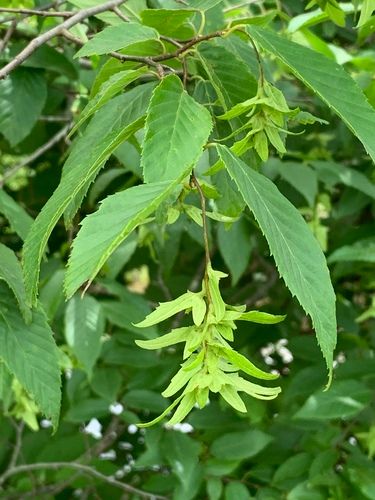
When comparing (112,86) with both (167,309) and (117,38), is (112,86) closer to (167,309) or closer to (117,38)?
(117,38)

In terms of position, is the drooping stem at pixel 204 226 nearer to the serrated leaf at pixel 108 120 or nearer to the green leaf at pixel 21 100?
the serrated leaf at pixel 108 120

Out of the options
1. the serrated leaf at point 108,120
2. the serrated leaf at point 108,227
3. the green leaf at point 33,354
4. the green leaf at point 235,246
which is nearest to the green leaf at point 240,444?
the green leaf at point 235,246

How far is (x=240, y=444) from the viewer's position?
6.38 ft

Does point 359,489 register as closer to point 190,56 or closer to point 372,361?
point 372,361

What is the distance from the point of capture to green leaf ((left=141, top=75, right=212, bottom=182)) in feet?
2.61

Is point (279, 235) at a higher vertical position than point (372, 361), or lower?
higher

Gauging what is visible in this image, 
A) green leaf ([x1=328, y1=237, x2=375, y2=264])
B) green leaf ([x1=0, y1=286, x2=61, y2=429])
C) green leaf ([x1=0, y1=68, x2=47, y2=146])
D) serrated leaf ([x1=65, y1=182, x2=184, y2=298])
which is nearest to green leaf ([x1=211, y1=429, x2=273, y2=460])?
green leaf ([x1=328, y1=237, x2=375, y2=264])

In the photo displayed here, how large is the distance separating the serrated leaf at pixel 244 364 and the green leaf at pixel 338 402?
0.99m

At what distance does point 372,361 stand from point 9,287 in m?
1.05

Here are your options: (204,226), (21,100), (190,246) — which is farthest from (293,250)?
(190,246)

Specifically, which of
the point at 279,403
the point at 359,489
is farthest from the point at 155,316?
the point at 279,403

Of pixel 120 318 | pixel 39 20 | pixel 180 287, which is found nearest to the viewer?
pixel 39 20

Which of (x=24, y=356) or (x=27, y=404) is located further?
(x=27, y=404)

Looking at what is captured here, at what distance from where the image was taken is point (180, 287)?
8.00 feet
